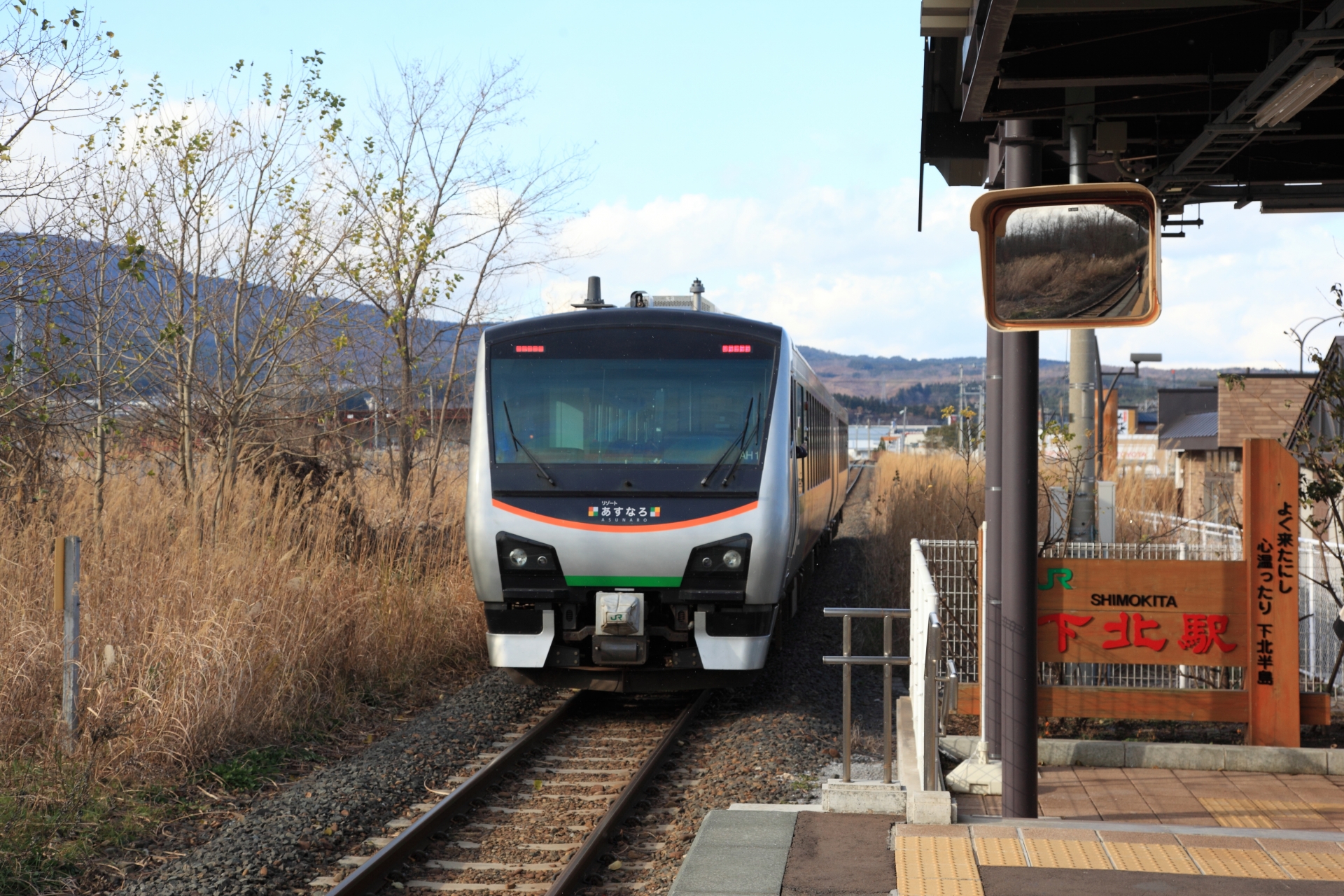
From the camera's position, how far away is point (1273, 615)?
6.73 metres

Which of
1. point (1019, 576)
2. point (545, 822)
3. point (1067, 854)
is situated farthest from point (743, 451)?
point (1067, 854)

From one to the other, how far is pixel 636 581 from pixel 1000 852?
4.30 m

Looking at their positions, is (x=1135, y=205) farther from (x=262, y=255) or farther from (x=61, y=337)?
(x=262, y=255)

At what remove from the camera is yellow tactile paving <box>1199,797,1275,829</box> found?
5.61 metres

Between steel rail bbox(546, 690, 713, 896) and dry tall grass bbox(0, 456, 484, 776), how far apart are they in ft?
7.67

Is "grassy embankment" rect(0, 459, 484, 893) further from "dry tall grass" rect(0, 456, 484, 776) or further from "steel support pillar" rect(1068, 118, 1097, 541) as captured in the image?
"steel support pillar" rect(1068, 118, 1097, 541)

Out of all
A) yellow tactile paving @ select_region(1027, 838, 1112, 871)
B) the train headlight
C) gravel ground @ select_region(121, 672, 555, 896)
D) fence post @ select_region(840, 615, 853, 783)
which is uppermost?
the train headlight

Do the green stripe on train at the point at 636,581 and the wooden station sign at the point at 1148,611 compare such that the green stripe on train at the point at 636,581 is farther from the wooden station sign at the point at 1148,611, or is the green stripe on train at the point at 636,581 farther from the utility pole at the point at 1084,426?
the utility pole at the point at 1084,426

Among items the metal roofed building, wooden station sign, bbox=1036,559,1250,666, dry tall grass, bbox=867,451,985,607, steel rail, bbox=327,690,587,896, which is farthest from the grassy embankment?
the metal roofed building

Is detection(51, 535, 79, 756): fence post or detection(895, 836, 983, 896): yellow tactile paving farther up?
detection(51, 535, 79, 756): fence post

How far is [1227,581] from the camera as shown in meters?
6.80

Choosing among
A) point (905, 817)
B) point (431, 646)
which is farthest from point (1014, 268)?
point (431, 646)

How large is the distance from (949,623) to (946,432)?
74.2m

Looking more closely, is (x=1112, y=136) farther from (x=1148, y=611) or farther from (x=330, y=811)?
(x=330, y=811)
